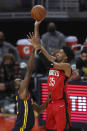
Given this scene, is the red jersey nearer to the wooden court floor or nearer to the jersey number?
the jersey number

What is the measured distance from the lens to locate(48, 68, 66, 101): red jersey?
185 inches

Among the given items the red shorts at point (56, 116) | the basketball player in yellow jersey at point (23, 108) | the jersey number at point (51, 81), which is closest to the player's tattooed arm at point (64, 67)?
the jersey number at point (51, 81)

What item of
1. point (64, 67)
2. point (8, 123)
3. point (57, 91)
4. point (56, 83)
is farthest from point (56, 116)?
point (8, 123)

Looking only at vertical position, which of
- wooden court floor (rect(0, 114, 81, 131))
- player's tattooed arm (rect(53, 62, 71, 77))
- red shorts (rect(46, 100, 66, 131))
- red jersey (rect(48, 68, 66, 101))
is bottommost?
wooden court floor (rect(0, 114, 81, 131))

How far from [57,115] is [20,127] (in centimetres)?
57

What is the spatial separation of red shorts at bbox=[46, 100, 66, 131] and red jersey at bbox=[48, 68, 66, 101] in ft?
0.32

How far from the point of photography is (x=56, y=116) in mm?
4652

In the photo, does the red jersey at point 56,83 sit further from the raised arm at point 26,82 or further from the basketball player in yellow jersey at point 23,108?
the raised arm at point 26,82

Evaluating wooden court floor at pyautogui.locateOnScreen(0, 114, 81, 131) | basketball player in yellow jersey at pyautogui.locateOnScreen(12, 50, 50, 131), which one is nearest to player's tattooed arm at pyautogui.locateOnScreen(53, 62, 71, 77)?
basketball player in yellow jersey at pyautogui.locateOnScreen(12, 50, 50, 131)

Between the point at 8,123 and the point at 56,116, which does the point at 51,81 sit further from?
the point at 8,123

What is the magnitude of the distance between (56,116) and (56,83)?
0.45 meters

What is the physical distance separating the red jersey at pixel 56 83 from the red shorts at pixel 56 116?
0.10 metres

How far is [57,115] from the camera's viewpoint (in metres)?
4.64

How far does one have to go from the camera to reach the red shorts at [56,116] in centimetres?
463
